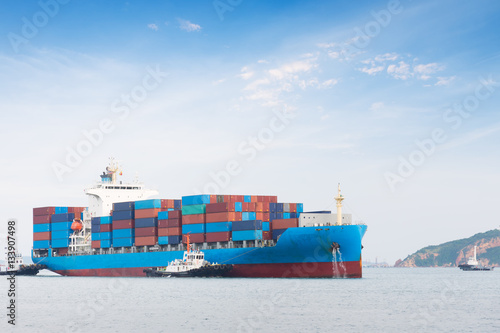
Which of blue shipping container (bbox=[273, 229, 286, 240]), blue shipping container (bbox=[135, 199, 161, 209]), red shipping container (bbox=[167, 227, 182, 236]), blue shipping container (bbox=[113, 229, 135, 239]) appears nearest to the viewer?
blue shipping container (bbox=[273, 229, 286, 240])

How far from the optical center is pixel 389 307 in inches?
1708

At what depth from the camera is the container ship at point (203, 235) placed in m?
62.3

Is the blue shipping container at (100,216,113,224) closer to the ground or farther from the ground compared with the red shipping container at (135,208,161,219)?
closer to the ground

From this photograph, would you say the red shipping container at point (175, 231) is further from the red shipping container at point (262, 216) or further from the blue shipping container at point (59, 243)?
the blue shipping container at point (59, 243)

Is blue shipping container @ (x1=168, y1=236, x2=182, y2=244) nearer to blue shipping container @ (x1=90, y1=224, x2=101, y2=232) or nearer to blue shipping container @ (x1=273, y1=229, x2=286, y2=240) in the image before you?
blue shipping container @ (x1=273, y1=229, x2=286, y2=240)

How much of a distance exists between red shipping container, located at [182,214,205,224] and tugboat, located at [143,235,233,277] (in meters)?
1.66

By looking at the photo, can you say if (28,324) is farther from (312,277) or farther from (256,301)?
(312,277)

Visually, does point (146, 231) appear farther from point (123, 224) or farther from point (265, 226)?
point (265, 226)

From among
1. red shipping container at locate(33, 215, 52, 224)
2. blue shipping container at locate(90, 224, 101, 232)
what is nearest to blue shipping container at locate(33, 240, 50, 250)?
red shipping container at locate(33, 215, 52, 224)

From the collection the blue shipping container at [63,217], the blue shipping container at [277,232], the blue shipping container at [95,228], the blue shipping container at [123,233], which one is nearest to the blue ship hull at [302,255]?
the blue shipping container at [277,232]

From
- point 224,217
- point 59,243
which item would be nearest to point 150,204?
point 224,217

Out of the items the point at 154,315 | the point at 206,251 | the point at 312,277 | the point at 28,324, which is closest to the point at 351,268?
the point at 312,277

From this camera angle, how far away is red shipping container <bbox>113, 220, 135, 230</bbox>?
76.0 metres

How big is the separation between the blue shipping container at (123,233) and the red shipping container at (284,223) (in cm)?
1817
